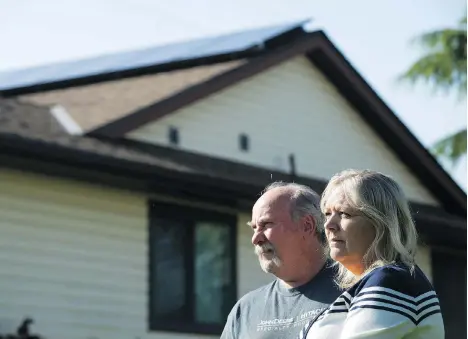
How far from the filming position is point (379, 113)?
17.4 meters

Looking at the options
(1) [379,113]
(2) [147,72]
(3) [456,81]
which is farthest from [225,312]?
(3) [456,81]

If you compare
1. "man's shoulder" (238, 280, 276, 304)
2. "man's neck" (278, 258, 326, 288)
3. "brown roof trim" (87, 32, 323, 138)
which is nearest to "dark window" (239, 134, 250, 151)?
"brown roof trim" (87, 32, 323, 138)

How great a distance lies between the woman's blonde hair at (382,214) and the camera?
150 inches

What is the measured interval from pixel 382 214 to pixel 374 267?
179 millimetres

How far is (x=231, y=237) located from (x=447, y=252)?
489 centimetres

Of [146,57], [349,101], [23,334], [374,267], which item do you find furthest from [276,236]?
[349,101]

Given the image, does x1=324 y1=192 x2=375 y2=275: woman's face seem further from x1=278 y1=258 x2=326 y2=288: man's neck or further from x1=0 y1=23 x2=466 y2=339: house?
x1=0 y1=23 x2=466 y2=339: house

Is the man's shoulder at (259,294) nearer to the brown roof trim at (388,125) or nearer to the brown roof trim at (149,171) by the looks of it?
the brown roof trim at (149,171)

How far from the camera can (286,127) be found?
15.7 meters

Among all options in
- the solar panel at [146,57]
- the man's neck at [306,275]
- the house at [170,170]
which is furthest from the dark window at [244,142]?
the man's neck at [306,275]

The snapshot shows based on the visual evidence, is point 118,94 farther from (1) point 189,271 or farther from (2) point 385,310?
(2) point 385,310

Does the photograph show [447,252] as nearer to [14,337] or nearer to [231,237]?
[231,237]

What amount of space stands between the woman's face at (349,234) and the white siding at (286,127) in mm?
9339

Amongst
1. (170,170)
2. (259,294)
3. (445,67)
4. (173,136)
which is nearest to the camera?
(259,294)
